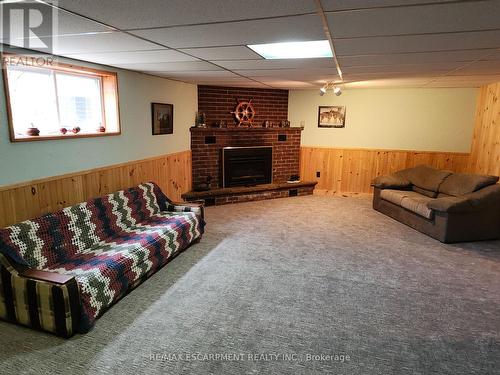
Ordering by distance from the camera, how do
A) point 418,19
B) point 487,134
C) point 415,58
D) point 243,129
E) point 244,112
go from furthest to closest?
point 244,112
point 243,129
point 487,134
point 415,58
point 418,19

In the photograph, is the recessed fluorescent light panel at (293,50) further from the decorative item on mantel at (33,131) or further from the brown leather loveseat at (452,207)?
the brown leather loveseat at (452,207)

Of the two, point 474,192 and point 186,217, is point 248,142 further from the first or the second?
point 474,192

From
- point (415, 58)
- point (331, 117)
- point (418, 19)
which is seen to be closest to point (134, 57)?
point (418, 19)

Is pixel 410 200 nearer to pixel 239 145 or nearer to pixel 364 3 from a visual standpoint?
pixel 239 145

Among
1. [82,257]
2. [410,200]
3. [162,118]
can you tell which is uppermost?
[162,118]

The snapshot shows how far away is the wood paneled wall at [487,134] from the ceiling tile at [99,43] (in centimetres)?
517

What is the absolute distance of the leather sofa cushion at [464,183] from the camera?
14.4 feet

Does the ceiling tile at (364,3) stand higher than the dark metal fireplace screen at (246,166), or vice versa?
the ceiling tile at (364,3)

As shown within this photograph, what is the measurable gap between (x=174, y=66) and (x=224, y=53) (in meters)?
1.04

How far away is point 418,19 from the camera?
1837 mm

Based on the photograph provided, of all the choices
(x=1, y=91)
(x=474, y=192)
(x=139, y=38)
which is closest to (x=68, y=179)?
(x=1, y=91)

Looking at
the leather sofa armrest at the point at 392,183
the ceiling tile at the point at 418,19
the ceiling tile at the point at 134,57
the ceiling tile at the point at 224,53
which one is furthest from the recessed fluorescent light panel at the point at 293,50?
the leather sofa armrest at the point at 392,183

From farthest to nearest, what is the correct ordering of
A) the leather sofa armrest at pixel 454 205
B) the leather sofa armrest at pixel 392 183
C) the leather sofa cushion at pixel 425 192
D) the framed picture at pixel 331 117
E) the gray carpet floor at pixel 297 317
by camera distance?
the framed picture at pixel 331 117, the leather sofa armrest at pixel 392 183, the leather sofa cushion at pixel 425 192, the leather sofa armrest at pixel 454 205, the gray carpet floor at pixel 297 317

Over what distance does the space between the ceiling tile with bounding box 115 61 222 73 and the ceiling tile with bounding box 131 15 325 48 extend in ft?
3.25
